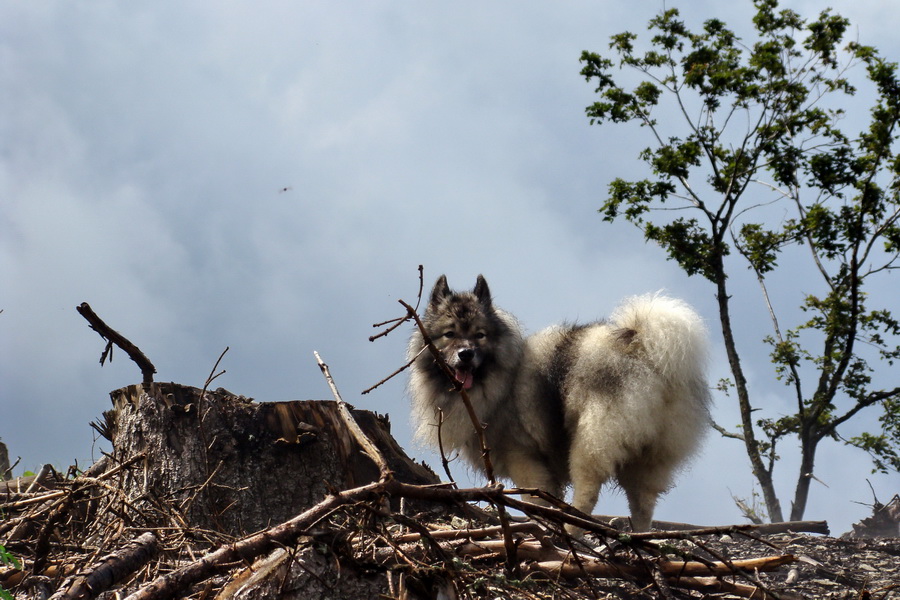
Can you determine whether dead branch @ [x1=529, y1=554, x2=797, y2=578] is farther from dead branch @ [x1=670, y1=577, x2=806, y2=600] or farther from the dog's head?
the dog's head

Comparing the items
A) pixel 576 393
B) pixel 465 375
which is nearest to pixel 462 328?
pixel 465 375

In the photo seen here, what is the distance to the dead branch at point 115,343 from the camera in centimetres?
506

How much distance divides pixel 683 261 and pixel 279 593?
42.8 ft

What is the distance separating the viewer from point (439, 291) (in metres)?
7.00

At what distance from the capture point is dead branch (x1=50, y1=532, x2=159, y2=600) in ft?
8.69

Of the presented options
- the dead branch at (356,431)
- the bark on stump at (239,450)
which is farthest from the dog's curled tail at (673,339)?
the dead branch at (356,431)

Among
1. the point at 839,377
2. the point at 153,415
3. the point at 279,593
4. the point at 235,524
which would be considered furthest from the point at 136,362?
the point at 839,377

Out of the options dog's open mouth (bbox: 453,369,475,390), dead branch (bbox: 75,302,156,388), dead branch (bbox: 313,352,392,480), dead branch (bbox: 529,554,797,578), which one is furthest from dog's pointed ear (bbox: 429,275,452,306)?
dead branch (bbox: 529,554,797,578)

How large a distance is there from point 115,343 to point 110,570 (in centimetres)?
263

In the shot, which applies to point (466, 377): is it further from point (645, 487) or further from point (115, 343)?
point (115, 343)

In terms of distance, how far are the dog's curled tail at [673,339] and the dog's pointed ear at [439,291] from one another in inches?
A: 63.3

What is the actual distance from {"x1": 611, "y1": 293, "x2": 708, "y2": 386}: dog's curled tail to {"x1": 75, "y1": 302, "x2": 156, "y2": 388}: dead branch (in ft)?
11.2

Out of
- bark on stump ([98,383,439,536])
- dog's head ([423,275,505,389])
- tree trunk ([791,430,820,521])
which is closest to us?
bark on stump ([98,383,439,536])

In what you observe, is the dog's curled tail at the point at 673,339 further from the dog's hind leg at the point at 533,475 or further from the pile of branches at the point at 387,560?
the pile of branches at the point at 387,560
